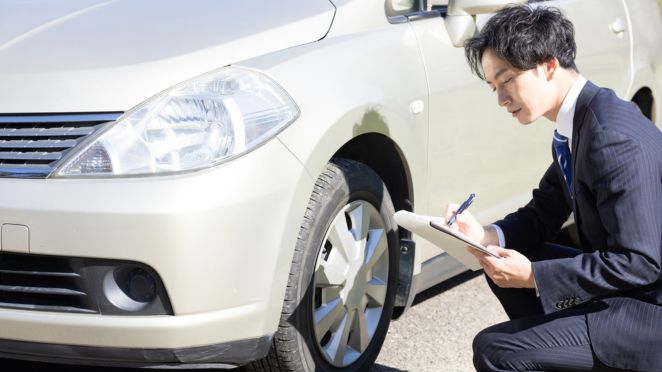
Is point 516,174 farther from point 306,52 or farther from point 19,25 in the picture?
point 19,25

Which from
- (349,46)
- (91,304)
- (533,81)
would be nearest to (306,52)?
(349,46)

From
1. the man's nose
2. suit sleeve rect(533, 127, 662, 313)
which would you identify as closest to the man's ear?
the man's nose

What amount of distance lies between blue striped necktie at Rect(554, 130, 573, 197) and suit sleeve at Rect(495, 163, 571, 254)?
0.67 feet

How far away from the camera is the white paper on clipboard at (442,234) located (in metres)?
2.76

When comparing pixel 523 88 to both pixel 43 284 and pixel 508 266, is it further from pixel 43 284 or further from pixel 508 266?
pixel 43 284

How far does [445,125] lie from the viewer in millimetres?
3869

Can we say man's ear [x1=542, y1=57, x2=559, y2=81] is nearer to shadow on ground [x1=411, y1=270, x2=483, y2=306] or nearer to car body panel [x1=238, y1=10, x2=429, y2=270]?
car body panel [x1=238, y1=10, x2=429, y2=270]

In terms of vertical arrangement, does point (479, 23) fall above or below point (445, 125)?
above

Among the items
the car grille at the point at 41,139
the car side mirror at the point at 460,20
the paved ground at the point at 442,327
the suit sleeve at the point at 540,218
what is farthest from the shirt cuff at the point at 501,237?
the car grille at the point at 41,139

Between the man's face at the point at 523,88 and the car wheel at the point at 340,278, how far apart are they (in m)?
0.67

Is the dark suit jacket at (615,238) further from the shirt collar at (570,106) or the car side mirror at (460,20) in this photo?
the car side mirror at (460,20)

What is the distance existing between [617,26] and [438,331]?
1784 mm

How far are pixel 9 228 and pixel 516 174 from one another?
2.28m

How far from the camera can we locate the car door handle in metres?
4.96
